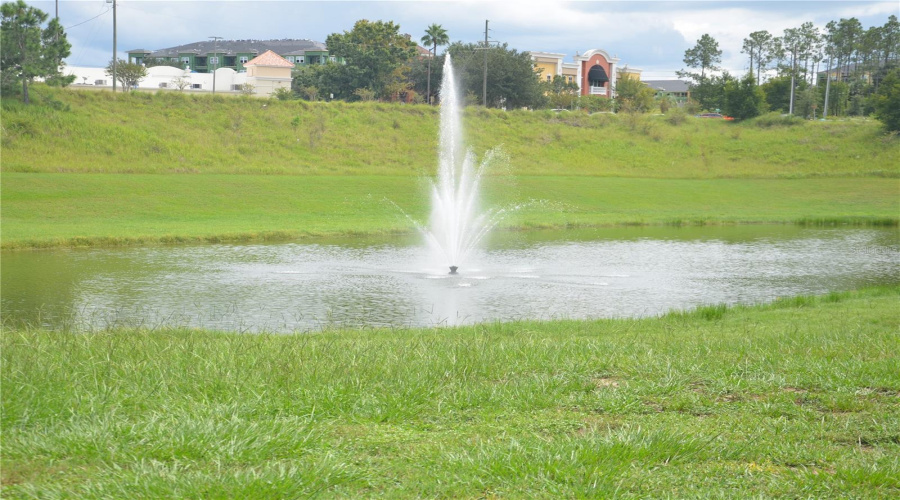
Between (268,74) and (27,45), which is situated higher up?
(268,74)

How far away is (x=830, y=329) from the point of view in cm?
1047

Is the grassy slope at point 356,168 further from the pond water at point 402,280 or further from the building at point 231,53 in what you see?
the building at point 231,53

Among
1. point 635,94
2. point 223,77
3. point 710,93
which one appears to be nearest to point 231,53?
point 223,77

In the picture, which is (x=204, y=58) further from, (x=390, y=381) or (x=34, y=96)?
(x=390, y=381)

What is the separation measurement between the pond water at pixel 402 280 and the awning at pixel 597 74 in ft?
333

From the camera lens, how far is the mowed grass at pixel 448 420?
4379 millimetres

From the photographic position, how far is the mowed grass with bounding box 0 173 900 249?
27.5 metres

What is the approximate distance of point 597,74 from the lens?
126 metres

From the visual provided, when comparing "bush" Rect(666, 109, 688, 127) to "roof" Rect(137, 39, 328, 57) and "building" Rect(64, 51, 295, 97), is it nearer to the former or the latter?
"building" Rect(64, 51, 295, 97)

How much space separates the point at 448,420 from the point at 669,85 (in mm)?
163418

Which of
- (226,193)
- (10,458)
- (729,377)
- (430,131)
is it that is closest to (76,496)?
(10,458)

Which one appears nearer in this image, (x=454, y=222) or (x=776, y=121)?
(x=454, y=222)

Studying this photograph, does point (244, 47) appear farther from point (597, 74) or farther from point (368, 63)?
point (597, 74)

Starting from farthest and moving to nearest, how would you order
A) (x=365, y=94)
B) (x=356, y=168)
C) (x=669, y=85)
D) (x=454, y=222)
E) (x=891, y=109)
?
(x=669, y=85)
(x=365, y=94)
(x=891, y=109)
(x=356, y=168)
(x=454, y=222)
